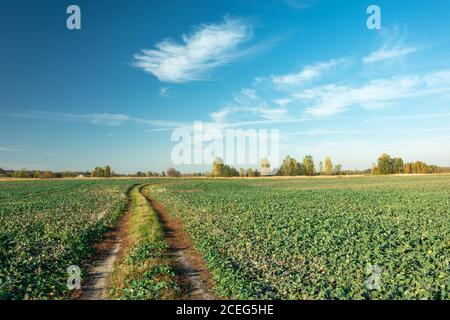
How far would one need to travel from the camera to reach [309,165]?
6890 inches

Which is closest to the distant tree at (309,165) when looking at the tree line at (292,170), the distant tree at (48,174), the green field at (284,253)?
the tree line at (292,170)

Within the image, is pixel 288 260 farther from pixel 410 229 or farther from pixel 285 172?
pixel 285 172

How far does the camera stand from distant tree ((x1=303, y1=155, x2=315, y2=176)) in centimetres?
17405

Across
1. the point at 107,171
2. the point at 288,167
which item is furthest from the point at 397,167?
the point at 107,171

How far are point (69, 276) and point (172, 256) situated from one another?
176 inches

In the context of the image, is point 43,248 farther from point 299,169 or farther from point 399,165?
point 399,165

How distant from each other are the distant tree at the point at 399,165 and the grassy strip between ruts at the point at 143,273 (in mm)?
183005

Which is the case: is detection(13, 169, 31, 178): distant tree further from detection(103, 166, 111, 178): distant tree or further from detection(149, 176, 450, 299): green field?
detection(149, 176, 450, 299): green field

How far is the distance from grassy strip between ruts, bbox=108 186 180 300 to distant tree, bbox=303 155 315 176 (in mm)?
161380

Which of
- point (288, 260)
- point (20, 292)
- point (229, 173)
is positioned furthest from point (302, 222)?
point (229, 173)

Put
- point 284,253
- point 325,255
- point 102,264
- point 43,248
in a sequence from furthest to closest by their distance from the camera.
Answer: point 43,248
point 284,253
point 102,264
point 325,255

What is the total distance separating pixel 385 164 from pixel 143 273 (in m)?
182
